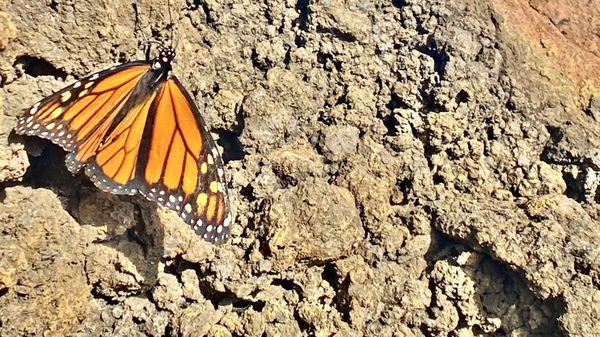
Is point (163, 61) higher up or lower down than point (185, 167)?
higher up

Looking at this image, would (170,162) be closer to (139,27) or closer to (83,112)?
(83,112)

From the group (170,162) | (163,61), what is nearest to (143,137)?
(170,162)

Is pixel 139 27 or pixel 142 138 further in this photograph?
pixel 139 27

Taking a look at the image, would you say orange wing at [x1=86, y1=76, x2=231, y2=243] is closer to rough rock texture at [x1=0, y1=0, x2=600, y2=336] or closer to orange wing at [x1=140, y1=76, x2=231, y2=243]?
orange wing at [x1=140, y1=76, x2=231, y2=243]

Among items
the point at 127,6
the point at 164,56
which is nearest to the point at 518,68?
the point at 164,56

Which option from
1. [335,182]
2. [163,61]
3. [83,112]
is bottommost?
[335,182]

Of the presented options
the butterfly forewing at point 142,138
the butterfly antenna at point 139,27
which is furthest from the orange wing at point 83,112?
the butterfly antenna at point 139,27
